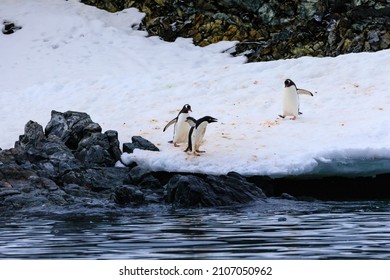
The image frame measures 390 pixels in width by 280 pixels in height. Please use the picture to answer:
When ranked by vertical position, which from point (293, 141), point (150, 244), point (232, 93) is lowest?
point (150, 244)

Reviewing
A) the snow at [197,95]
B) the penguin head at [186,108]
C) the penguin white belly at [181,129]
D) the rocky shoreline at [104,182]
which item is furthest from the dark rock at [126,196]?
the penguin head at [186,108]

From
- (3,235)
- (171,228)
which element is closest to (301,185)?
(171,228)

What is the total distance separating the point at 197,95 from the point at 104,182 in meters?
6.81

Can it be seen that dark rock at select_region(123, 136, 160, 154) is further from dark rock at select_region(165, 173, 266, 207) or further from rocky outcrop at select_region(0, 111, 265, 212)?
dark rock at select_region(165, 173, 266, 207)

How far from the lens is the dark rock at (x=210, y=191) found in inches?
571

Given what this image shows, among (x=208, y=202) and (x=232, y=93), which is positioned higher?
(x=232, y=93)

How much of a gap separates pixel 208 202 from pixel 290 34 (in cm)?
1772

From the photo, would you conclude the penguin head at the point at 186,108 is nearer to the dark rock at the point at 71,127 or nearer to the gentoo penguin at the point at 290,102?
the dark rock at the point at 71,127

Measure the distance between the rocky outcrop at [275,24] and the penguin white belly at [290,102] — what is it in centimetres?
977

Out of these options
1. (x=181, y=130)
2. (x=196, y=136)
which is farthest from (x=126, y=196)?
(x=181, y=130)

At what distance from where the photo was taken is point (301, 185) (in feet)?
55.1

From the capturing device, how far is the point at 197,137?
1698 centimetres
